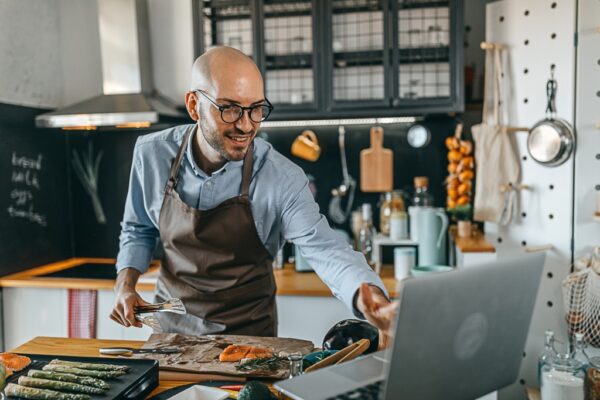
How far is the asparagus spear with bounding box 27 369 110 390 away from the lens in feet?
3.95

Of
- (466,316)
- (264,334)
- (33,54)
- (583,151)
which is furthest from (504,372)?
(33,54)

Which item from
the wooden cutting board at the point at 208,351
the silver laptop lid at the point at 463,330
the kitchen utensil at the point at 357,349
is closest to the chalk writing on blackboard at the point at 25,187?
Answer: the wooden cutting board at the point at 208,351

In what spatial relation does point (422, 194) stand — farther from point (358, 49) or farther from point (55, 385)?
point (55, 385)

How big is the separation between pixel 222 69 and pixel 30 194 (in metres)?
2.11

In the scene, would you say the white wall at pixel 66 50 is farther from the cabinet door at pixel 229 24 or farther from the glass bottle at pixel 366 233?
the glass bottle at pixel 366 233

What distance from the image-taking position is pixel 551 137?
269 cm

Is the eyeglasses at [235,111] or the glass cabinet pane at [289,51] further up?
the glass cabinet pane at [289,51]

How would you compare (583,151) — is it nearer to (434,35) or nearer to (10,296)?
(434,35)

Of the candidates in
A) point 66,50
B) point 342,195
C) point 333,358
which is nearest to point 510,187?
point 342,195

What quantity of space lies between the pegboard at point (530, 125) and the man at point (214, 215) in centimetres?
150

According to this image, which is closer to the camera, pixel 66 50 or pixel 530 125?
pixel 530 125

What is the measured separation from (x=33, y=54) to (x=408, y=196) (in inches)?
92.4

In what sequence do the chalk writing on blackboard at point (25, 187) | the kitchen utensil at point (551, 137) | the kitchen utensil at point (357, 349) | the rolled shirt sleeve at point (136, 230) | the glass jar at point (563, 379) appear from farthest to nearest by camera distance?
the chalk writing on blackboard at point (25, 187) < the kitchen utensil at point (551, 137) < the glass jar at point (563, 379) < the rolled shirt sleeve at point (136, 230) < the kitchen utensil at point (357, 349)

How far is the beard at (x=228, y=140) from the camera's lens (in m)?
1.68
